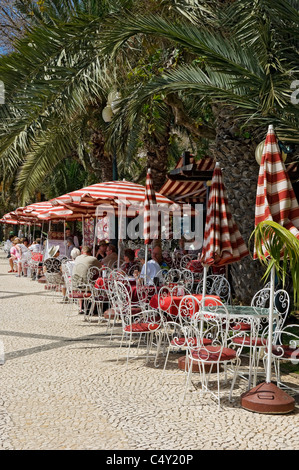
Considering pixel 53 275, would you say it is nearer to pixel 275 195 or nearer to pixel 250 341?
pixel 250 341

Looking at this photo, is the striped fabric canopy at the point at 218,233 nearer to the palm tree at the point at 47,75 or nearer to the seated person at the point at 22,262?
the palm tree at the point at 47,75

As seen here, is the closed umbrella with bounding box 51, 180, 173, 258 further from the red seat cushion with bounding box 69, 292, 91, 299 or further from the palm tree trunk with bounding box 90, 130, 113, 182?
the palm tree trunk with bounding box 90, 130, 113, 182

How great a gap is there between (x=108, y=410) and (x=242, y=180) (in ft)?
17.8

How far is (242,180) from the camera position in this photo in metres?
8.89

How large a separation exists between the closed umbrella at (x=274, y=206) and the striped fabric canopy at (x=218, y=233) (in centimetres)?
135

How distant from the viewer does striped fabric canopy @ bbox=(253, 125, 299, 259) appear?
463 cm

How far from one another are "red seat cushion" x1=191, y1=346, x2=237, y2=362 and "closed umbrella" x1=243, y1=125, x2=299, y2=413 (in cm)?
41

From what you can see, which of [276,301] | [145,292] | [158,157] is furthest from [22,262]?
[276,301]

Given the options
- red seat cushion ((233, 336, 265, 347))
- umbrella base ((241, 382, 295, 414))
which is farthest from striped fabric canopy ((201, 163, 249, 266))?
umbrella base ((241, 382, 295, 414))

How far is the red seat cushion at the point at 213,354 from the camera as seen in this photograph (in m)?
4.89
